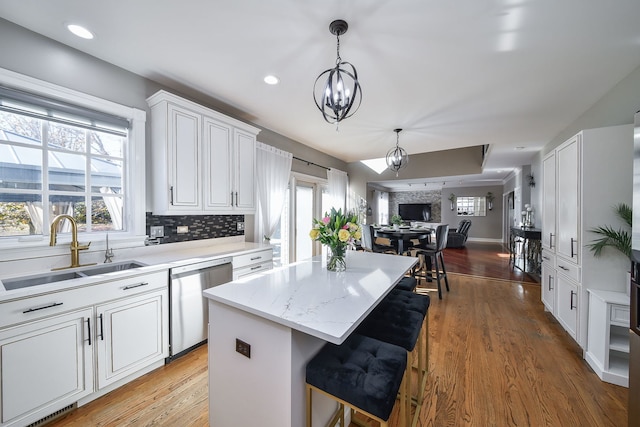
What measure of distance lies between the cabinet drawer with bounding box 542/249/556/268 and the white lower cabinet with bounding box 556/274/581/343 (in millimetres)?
180

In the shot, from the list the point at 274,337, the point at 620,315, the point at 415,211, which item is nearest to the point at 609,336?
the point at 620,315

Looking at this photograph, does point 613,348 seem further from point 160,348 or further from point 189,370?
point 160,348

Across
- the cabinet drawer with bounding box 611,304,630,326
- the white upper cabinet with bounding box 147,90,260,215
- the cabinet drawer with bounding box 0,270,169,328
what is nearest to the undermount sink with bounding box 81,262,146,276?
the cabinet drawer with bounding box 0,270,169,328

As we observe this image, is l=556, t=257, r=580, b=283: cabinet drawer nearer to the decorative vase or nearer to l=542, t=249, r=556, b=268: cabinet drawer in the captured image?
l=542, t=249, r=556, b=268: cabinet drawer

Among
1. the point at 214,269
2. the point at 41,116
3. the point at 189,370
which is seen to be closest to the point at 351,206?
the point at 214,269

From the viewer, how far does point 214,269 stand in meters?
2.33

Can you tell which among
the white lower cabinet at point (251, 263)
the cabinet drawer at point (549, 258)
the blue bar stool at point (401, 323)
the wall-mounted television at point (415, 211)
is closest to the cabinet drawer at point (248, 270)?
the white lower cabinet at point (251, 263)

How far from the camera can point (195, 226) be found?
276cm

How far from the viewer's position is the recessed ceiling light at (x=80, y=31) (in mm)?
1670

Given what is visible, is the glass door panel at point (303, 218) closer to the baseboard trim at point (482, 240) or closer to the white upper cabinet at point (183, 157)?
the white upper cabinet at point (183, 157)

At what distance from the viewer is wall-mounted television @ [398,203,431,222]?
36.3ft

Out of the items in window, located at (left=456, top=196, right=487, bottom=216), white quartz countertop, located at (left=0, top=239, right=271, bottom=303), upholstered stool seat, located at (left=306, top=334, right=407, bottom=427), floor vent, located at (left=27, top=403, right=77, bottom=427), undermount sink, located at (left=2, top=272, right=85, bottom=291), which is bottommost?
floor vent, located at (left=27, top=403, right=77, bottom=427)

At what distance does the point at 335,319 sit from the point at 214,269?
5.52 ft

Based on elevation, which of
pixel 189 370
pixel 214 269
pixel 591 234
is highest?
pixel 591 234
